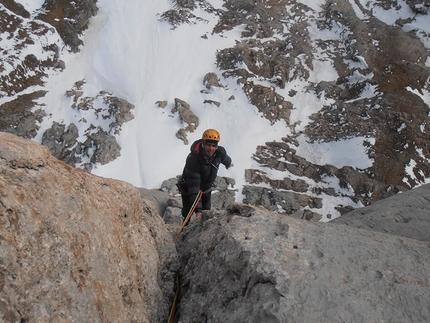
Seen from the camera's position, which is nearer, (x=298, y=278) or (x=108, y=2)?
(x=298, y=278)

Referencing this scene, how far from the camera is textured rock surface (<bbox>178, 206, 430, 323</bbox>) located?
369cm

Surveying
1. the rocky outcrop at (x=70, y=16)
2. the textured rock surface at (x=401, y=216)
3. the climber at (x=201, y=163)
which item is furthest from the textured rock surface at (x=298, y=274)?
the rocky outcrop at (x=70, y=16)

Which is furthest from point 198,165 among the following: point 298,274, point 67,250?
point 67,250

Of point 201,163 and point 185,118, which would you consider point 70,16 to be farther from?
point 201,163

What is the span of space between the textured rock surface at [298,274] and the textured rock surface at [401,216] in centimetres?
201

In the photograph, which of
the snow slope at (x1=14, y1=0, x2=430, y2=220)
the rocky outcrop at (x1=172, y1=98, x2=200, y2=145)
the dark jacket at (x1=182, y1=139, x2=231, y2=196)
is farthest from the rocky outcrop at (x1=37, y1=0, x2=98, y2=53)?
the dark jacket at (x1=182, y1=139, x2=231, y2=196)

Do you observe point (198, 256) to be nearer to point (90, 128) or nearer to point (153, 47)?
point (90, 128)

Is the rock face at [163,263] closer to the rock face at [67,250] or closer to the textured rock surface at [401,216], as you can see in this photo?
the rock face at [67,250]

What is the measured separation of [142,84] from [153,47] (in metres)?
5.55

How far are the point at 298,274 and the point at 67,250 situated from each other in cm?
288

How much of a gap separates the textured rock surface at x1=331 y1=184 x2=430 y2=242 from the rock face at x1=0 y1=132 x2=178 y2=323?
17.9ft

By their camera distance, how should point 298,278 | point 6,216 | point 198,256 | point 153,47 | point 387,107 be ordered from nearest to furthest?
point 6,216, point 298,278, point 198,256, point 387,107, point 153,47

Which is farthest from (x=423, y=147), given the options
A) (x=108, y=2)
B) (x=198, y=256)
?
(x=108, y=2)

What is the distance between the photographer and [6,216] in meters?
2.99
